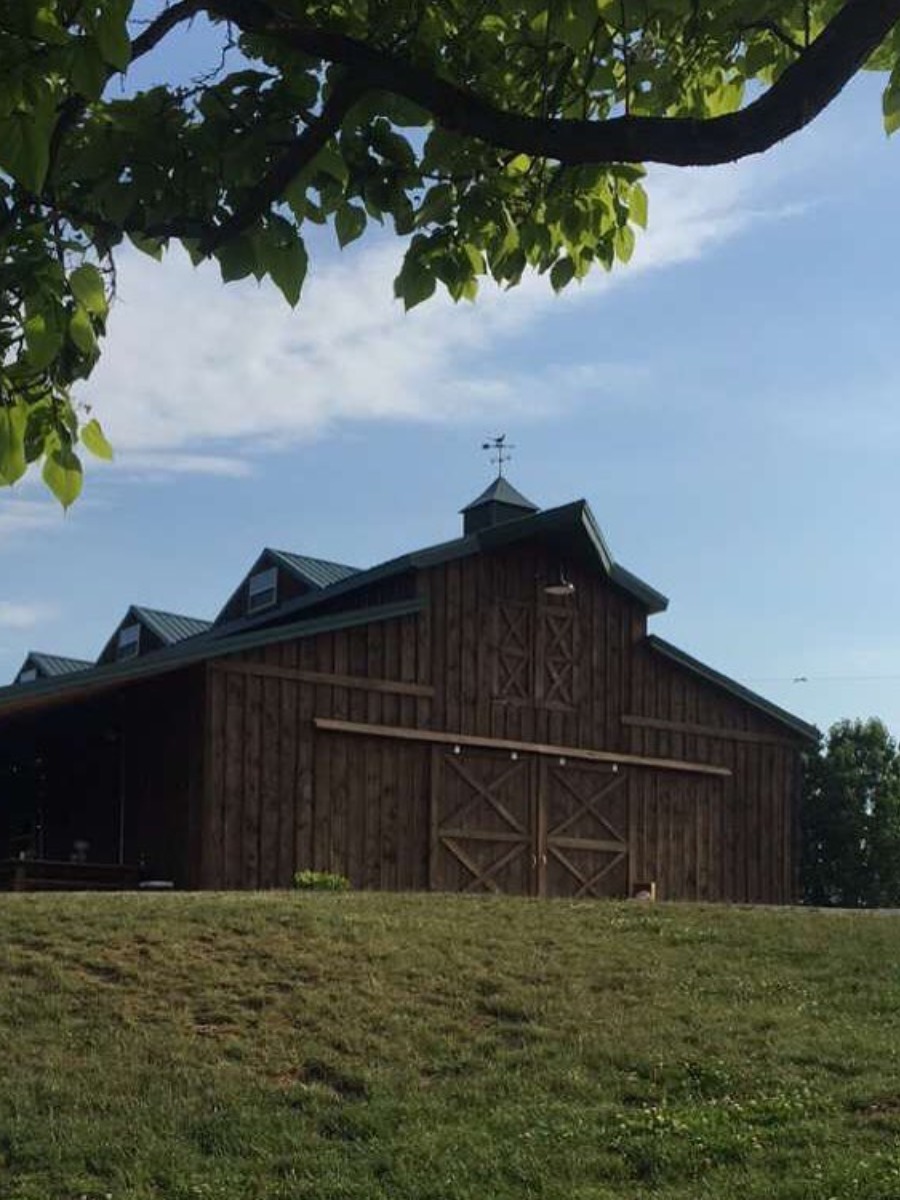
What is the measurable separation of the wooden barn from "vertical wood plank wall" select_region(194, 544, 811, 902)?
1.3 inches

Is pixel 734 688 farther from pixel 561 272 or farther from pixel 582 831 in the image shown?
pixel 561 272

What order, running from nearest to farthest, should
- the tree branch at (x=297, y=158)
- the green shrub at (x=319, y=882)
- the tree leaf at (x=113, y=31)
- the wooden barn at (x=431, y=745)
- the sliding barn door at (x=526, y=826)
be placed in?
1. the tree leaf at (x=113, y=31)
2. the tree branch at (x=297, y=158)
3. the green shrub at (x=319, y=882)
4. the wooden barn at (x=431, y=745)
5. the sliding barn door at (x=526, y=826)

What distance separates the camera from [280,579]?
29.7 meters

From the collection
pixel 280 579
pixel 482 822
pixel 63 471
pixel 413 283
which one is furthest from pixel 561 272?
pixel 280 579

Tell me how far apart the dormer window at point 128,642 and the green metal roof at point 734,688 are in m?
11.8

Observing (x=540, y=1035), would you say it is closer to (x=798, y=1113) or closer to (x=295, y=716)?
(x=798, y=1113)

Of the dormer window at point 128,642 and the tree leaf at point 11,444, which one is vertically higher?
the dormer window at point 128,642

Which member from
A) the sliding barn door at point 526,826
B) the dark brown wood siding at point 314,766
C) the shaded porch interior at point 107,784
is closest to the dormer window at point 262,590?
the shaded porch interior at point 107,784

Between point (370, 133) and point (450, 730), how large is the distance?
20.0 meters

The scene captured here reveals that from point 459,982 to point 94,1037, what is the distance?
10.1 ft

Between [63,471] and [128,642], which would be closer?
[63,471]

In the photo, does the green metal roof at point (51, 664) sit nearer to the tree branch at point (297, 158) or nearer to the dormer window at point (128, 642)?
the dormer window at point (128, 642)

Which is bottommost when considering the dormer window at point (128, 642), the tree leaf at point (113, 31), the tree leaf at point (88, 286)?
the tree leaf at point (88, 286)

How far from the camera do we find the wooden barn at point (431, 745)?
22.0 metres
